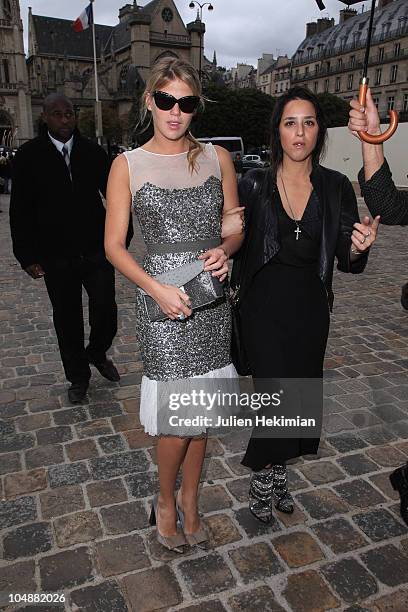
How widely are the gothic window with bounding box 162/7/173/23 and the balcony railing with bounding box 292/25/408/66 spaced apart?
76.2 ft

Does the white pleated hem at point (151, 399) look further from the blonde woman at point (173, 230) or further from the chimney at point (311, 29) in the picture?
the chimney at point (311, 29)

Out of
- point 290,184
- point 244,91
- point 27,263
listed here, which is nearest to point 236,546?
point 290,184

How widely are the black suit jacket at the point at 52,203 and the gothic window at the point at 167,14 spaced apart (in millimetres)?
88499

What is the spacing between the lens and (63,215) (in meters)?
3.79

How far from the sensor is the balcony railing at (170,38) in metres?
77.8

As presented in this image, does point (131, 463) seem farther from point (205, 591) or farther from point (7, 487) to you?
point (205, 591)

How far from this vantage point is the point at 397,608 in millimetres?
2256

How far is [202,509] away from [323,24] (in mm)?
96542

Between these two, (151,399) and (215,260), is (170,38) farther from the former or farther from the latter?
(151,399)

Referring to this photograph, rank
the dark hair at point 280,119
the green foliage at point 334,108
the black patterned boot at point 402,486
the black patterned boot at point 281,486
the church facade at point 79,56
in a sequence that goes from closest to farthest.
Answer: the dark hair at point 280,119 < the black patterned boot at point 402,486 < the black patterned boot at point 281,486 < the green foliage at point 334,108 < the church facade at point 79,56

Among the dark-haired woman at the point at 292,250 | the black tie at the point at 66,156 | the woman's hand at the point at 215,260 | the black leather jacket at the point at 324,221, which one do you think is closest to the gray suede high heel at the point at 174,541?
the dark-haired woman at the point at 292,250

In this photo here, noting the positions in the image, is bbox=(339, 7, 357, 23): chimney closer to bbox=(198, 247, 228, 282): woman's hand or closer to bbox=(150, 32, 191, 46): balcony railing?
bbox=(150, 32, 191, 46): balcony railing

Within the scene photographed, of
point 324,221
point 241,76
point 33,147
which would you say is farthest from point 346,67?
point 324,221

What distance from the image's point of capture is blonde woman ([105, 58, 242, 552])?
7.15 ft
